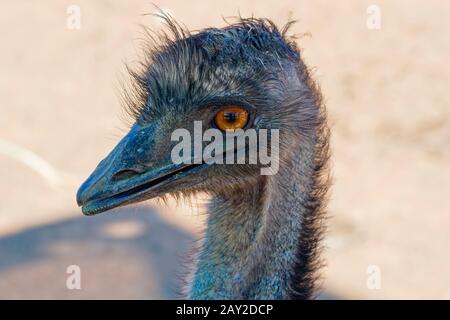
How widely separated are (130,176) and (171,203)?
318 centimetres

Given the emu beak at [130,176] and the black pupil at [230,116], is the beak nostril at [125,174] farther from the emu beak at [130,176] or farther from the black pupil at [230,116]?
the black pupil at [230,116]

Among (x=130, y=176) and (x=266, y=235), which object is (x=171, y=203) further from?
(x=130, y=176)

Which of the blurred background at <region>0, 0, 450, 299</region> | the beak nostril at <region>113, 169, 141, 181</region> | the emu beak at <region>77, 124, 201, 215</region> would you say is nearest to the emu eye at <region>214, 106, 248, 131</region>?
the emu beak at <region>77, 124, 201, 215</region>

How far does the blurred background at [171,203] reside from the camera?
5730mm

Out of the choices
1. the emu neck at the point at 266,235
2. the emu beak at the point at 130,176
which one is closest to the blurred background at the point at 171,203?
the emu neck at the point at 266,235

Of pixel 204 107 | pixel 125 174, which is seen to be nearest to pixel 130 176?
pixel 125 174

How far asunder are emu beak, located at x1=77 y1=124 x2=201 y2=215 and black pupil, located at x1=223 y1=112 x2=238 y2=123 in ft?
0.64

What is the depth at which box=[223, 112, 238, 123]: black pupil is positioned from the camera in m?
3.05

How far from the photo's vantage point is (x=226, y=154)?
311 centimetres

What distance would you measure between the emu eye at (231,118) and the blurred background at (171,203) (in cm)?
167

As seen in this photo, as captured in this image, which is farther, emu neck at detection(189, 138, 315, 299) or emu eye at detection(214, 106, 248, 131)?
emu neck at detection(189, 138, 315, 299)

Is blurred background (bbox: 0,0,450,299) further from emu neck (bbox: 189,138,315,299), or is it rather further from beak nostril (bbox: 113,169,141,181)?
beak nostril (bbox: 113,169,141,181)

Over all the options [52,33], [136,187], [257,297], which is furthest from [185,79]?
[52,33]

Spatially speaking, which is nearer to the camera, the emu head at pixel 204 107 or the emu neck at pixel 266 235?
the emu head at pixel 204 107
